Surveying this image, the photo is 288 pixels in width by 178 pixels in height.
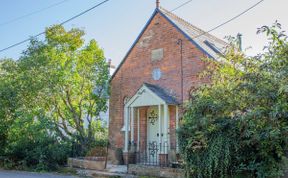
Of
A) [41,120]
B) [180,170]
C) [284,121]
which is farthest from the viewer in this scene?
[41,120]

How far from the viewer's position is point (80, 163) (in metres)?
11.6

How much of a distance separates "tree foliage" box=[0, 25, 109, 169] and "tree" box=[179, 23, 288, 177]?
667 centimetres

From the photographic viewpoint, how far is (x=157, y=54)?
43.8 feet

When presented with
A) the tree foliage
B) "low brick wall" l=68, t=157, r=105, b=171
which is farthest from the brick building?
"low brick wall" l=68, t=157, r=105, b=171

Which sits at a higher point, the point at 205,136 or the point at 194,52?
the point at 194,52

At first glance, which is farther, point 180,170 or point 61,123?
point 61,123

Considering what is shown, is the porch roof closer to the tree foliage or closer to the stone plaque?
the stone plaque

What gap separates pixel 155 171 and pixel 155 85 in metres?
4.63

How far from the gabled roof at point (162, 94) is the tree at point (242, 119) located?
3.22 meters

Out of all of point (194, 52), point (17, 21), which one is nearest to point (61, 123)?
point (17, 21)

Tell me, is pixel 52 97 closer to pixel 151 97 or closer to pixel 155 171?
pixel 151 97

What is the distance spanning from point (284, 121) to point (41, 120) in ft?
31.8

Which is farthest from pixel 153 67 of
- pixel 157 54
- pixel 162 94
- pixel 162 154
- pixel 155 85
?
pixel 162 154

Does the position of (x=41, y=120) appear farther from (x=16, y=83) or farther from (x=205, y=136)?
(x=205, y=136)
